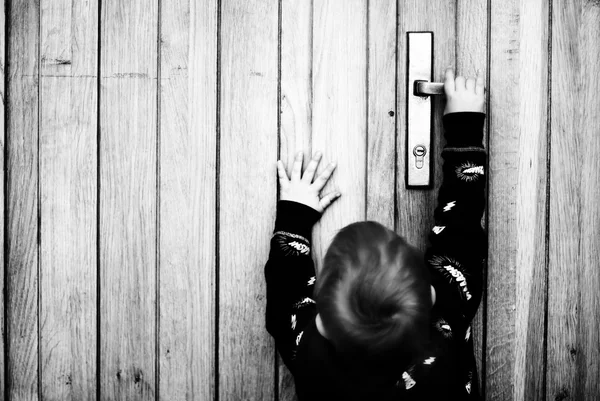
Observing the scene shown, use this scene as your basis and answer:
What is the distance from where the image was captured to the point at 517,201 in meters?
1.06

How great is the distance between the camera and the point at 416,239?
1068 millimetres

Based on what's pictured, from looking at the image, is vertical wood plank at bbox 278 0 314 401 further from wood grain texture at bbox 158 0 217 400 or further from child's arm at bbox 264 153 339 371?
wood grain texture at bbox 158 0 217 400

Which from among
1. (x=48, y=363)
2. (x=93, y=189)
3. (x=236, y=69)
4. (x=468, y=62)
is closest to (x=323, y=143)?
(x=236, y=69)

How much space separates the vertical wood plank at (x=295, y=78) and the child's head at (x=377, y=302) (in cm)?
44

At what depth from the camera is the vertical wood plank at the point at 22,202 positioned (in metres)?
1.07

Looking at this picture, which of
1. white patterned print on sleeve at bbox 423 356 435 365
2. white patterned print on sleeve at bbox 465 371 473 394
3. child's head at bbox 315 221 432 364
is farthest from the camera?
white patterned print on sleeve at bbox 465 371 473 394

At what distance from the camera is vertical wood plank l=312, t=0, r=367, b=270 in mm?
1051

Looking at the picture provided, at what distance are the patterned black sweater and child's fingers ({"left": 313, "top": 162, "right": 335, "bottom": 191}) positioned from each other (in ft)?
0.18

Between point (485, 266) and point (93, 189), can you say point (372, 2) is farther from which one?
point (93, 189)

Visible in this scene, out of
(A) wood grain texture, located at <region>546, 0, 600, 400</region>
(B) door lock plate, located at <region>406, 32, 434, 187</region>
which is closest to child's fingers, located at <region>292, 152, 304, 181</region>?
(B) door lock plate, located at <region>406, 32, 434, 187</region>

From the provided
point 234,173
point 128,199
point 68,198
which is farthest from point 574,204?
point 68,198

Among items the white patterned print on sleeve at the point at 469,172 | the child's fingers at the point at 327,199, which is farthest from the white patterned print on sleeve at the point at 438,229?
the child's fingers at the point at 327,199

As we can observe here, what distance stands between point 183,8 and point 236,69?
7.0 inches

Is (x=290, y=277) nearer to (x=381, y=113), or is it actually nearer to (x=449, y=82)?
(x=381, y=113)
